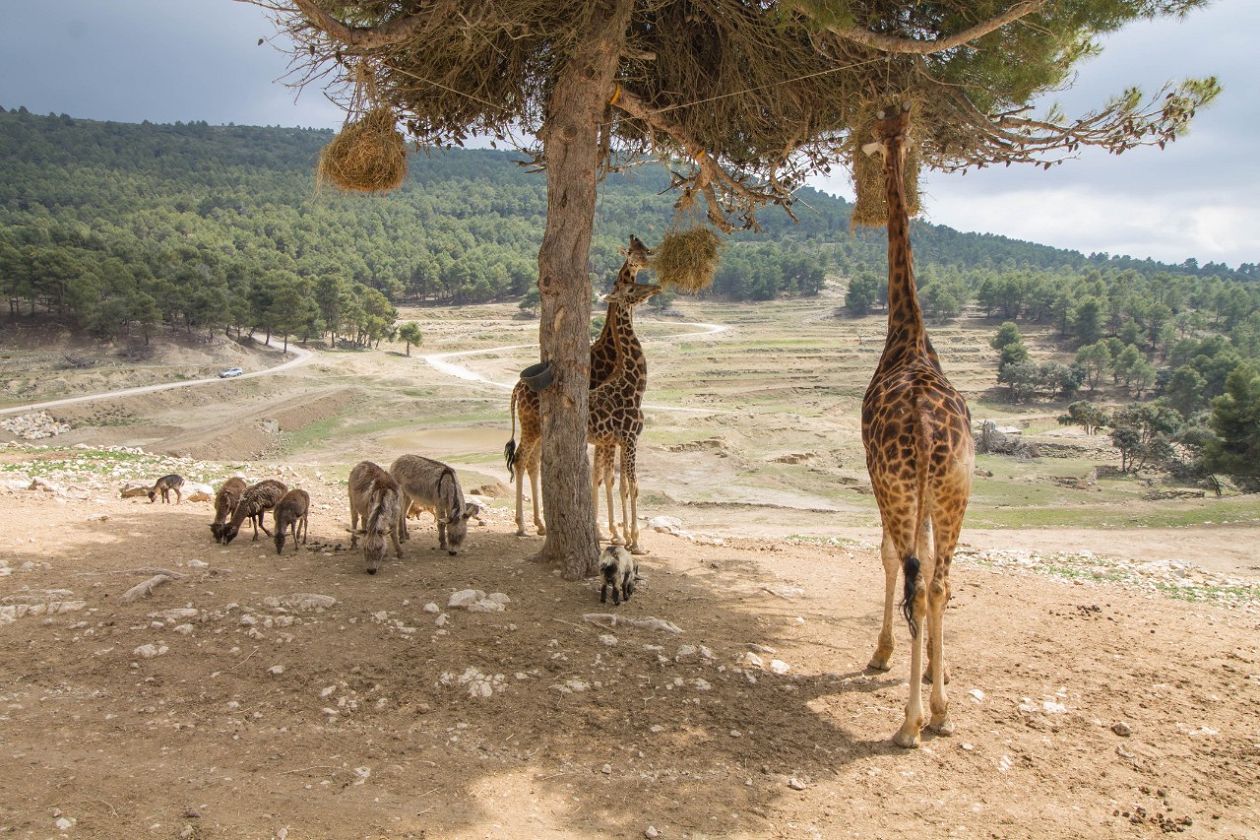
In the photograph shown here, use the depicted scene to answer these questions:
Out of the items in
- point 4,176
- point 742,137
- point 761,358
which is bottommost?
point 761,358

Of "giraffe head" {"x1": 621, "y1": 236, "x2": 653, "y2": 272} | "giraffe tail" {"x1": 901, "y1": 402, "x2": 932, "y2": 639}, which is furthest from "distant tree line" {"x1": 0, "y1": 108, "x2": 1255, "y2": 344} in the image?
"giraffe tail" {"x1": 901, "y1": 402, "x2": 932, "y2": 639}

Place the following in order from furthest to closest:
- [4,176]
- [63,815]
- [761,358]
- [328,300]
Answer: [4,176] → [761,358] → [328,300] → [63,815]

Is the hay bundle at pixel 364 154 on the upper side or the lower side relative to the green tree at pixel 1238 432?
upper

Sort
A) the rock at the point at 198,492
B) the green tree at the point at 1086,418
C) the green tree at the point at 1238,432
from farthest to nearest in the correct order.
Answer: the green tree at the point at 1086,418
the green tree at the point at 1238,432
the rock at the point at 198,492

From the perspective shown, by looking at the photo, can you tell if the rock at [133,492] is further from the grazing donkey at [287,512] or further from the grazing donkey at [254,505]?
the grazing donkey at [287,512]

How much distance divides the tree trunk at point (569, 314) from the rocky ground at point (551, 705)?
0.69 m

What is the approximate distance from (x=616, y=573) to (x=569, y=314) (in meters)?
2.71

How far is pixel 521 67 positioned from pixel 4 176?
365 feet

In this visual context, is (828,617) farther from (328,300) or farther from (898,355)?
(328,300)

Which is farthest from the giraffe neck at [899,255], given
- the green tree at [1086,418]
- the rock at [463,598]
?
the green tree at [1086,418]

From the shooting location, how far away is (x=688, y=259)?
1009 cm

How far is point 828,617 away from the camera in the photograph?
8.24 m

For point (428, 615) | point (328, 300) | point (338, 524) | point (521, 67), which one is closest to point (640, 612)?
point (428, 615)

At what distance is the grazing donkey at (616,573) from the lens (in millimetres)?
7484
